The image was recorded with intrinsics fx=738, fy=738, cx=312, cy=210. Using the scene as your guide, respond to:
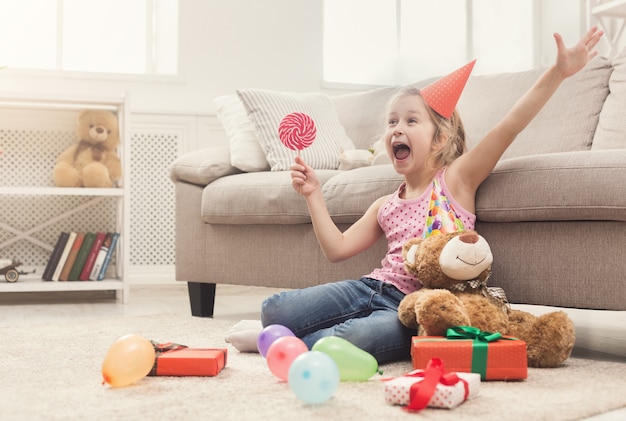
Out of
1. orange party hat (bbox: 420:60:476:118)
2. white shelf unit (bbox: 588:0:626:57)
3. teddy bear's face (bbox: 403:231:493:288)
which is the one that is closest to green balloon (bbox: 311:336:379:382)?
teddy bear's face (bbox: 403:231:493:288)

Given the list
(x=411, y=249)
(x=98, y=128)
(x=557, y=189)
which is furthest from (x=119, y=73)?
(x=557, y=189)

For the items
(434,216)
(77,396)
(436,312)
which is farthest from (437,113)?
(77,396)

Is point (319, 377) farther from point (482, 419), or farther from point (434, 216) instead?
point (434, 216)

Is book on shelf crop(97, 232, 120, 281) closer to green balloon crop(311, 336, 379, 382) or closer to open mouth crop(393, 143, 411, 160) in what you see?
open mouth crop(393, 143, 411, 160)

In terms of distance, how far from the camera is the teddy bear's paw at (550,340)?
1.40 meters

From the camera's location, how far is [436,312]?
135cm

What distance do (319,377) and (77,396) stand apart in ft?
1.38

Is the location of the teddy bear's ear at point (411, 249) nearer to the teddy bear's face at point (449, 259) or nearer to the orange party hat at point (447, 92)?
the teddy bear's face at point (449, 259)

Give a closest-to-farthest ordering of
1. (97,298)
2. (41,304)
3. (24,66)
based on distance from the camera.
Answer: (41,304) < (97,298) < (24,66)

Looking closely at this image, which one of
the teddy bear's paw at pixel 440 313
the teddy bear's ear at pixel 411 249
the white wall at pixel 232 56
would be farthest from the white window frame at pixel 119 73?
the teddy bear's paw at pixel 440 313

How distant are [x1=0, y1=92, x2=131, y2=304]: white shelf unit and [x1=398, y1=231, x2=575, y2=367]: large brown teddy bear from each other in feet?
5.93

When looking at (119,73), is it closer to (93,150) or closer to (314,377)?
(93,150)

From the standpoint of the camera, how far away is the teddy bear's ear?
1.52 meters

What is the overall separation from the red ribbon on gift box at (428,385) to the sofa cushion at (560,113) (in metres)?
1.23
